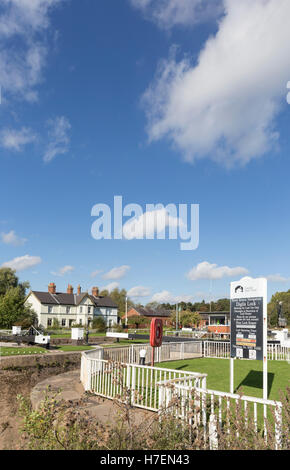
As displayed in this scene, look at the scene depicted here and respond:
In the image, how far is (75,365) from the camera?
2058 cm

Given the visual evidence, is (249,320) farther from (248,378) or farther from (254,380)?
(248,378)

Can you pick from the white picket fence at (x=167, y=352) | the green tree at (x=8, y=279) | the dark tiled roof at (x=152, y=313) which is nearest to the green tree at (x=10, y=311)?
the green tree at (x=8, y=279)

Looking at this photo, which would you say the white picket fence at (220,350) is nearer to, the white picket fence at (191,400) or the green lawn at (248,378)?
the green lawn at (248,378)

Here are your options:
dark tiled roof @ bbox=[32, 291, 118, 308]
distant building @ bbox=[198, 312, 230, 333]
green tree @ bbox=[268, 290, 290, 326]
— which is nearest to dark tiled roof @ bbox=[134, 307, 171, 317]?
dark tiled roof @ bbox=[32, 291, 118, 308]

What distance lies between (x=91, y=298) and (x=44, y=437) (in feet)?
205

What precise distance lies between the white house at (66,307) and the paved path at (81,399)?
46.3 meters

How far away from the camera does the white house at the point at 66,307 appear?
58562mm

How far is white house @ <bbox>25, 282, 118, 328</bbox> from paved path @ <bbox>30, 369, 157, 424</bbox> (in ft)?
152

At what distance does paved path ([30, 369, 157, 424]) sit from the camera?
733 cm

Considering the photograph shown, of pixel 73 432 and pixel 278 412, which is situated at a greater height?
pixel 278 412

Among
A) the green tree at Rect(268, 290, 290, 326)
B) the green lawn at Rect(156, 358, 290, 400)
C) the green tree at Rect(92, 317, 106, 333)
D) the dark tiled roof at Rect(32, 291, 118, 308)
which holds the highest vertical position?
the green lawn at Rect(156, 358, 290, 400)

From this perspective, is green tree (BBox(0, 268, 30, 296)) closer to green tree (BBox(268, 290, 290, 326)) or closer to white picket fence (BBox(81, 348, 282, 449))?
white picket fence (BBox(81, 348, 282, 449))

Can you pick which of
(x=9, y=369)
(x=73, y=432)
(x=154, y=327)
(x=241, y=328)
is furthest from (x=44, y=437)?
(x=9, y=369)
